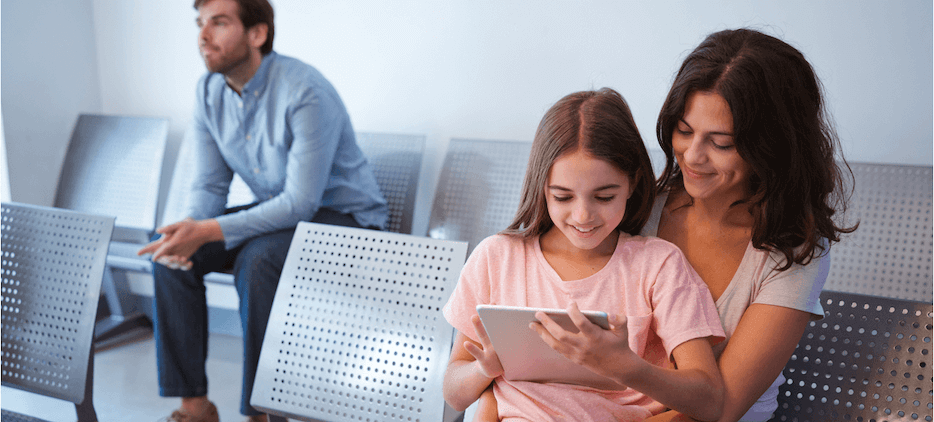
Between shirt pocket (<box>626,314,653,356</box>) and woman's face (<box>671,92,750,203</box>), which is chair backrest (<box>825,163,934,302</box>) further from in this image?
shirt pocket (<box>626,314,653,356</box>)

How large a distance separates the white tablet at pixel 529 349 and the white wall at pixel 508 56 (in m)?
1.64

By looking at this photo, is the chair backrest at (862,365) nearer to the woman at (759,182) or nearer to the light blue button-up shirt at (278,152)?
the woman at (759,182)

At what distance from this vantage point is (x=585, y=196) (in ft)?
3.85

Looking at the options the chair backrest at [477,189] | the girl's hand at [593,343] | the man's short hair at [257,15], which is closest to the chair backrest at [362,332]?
the girl's hand at [593,343]

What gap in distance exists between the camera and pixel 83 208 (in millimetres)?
3482

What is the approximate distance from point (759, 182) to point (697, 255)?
0.63ft

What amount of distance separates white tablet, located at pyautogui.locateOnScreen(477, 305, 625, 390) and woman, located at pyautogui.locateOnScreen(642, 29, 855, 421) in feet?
0.62

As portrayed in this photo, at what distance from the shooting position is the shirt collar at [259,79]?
8.36 ft

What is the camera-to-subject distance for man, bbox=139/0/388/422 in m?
2.23

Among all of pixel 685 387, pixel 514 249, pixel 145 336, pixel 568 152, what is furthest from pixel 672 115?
pixel 145 336

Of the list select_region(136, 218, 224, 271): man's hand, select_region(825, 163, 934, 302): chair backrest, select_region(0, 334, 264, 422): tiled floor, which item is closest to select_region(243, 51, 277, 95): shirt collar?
select_region(136, 218, 224, 271): man's hand

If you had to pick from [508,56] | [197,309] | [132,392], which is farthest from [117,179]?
[508,56]

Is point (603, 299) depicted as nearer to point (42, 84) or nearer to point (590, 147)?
point (590, 147)

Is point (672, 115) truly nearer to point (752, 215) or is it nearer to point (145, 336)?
point (752, 215)
